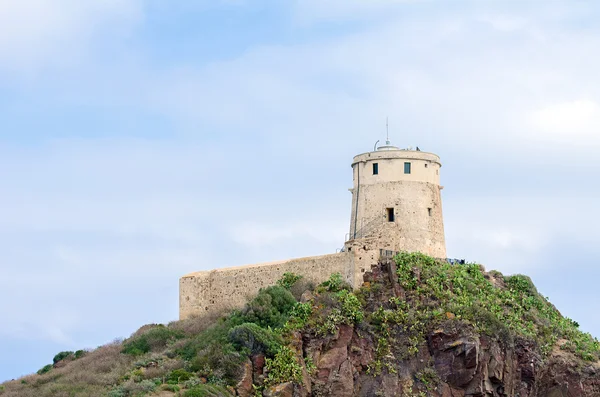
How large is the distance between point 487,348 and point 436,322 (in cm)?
271

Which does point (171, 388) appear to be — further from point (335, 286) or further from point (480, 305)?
point (480, 305)

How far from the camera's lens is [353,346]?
206ft

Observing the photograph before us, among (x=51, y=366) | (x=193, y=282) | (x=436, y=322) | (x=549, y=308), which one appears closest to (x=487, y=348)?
(x=436, y=322)

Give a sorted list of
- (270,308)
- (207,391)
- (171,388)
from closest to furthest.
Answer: (207,391)
(171,388)
(270,308)

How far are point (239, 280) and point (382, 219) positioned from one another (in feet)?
26.7

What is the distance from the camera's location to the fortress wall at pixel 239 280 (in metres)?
66.9

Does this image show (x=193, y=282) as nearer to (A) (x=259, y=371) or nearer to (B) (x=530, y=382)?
(A) (x=259, y=371)

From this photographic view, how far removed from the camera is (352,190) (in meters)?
71.7

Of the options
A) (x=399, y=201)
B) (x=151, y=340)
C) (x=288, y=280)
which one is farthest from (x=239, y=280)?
(x=399, y=201)

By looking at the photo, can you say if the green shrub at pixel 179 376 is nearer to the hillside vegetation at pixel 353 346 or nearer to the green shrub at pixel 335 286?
the hillside vegetation at pixel 353 346

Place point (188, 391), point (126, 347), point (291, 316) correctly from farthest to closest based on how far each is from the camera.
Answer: point (126, 347)
point (291, 316)
point (188, 391)

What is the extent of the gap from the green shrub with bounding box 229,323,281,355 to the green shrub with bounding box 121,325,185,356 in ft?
21.9

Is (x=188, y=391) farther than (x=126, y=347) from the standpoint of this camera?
No

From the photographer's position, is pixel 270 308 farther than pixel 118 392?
Yes
